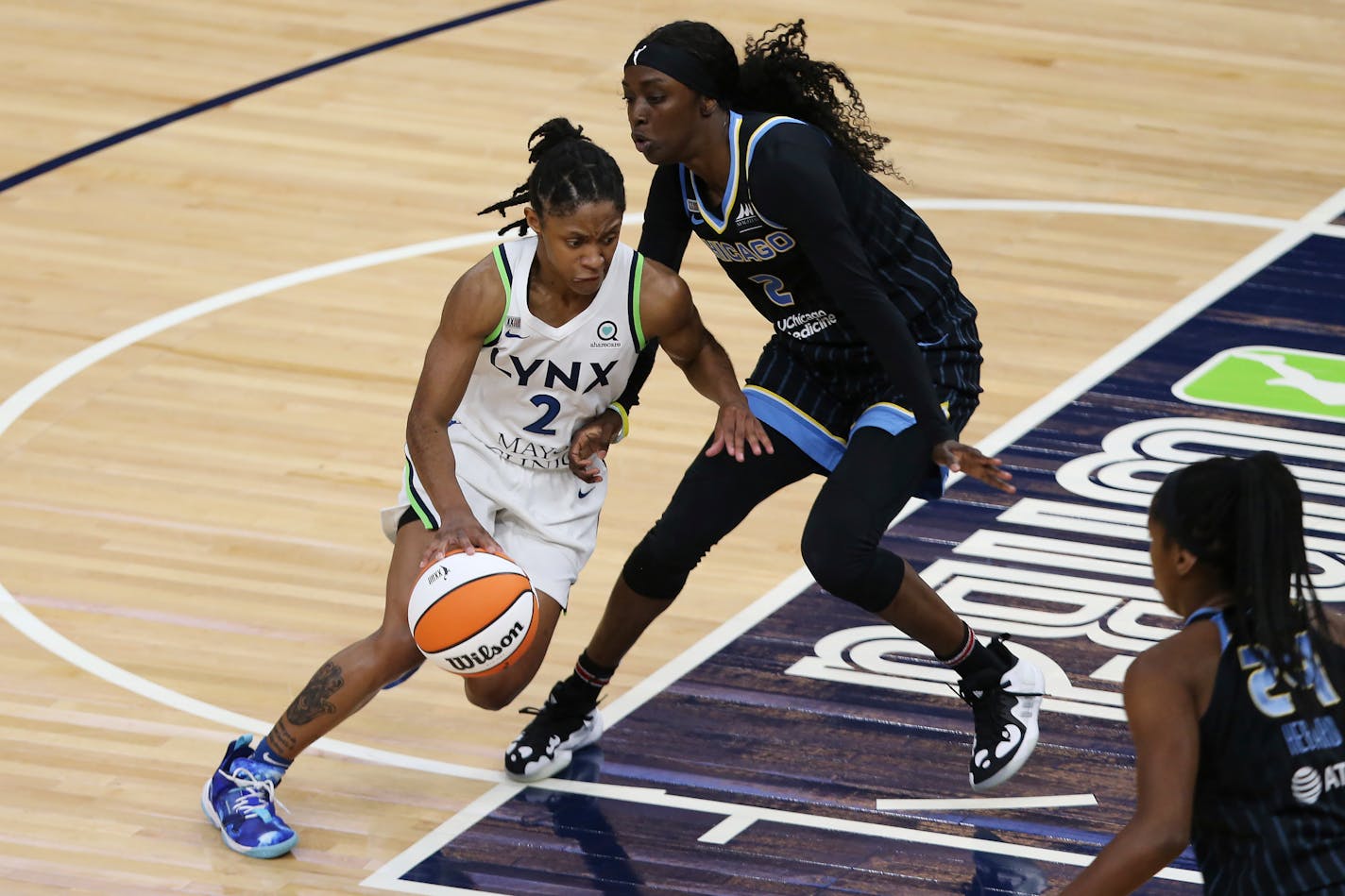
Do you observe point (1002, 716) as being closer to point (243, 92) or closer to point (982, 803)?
point (982, 803)

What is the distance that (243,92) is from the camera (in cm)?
1088

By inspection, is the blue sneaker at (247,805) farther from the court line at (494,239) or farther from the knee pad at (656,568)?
the knee pad at (656,568)

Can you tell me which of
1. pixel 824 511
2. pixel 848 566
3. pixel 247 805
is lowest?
pixel 247 805

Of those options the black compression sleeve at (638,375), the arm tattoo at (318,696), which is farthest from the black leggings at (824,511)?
the arm tattoo at (318,696)

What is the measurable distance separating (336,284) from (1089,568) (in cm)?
343

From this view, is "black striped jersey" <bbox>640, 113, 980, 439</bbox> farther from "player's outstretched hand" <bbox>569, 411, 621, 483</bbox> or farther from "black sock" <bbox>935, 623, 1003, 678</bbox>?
"black sock" <bbox>935, 623, 1003, 678</bbox>

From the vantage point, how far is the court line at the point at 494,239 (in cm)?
592

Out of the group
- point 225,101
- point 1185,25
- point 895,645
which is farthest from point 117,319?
point 1185,25

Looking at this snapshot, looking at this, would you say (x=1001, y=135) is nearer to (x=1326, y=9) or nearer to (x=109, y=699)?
(x=1326, y=9)

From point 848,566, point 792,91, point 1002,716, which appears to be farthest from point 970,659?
point 792,91

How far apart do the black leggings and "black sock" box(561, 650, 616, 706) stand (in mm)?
261

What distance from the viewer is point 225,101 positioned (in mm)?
10742

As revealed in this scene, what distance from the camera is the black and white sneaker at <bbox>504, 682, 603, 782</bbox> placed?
5.71 metres

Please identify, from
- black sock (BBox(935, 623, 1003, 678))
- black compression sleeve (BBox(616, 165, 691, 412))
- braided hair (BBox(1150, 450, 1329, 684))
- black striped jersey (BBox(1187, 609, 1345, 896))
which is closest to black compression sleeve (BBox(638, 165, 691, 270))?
black compression sleeve (BBox(616, 165, 691, 412))
